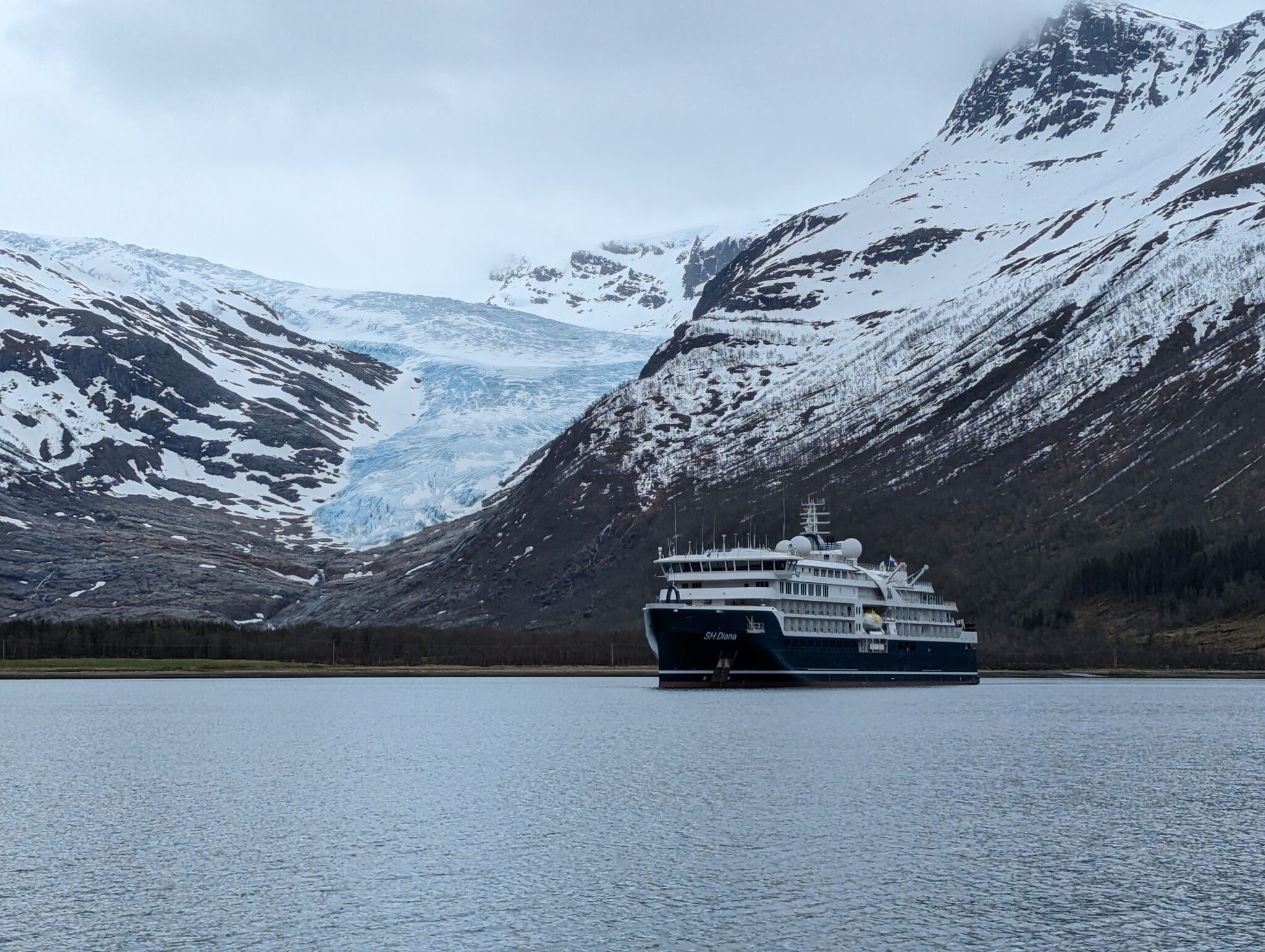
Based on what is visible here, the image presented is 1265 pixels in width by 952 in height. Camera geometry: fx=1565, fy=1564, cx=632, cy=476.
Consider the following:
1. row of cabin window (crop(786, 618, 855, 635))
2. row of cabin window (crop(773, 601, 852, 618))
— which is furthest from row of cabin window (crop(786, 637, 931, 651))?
row of cabin window (crop(773, 601, 852, 618))

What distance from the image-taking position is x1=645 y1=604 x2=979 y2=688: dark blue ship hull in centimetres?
14525

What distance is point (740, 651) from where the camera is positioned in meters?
148

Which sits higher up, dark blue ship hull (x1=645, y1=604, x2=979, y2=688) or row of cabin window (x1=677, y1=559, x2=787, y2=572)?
row of cabin window (x1=677, y1=559, x2=787, y2=572)

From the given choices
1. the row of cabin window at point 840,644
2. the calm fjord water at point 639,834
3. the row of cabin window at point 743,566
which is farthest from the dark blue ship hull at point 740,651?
the calm fjord water at point 639,834

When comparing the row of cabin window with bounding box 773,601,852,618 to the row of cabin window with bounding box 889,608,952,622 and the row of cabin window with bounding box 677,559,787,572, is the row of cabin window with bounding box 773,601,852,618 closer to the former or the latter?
the row of cabin window with bounding box 677,559,787,572

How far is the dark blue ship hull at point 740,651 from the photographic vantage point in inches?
5719

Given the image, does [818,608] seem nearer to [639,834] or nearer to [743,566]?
[743,566]

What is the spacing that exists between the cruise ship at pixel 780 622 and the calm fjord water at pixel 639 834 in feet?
95.6

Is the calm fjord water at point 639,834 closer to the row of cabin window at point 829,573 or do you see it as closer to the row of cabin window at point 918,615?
the row of cabin window at point 829,573

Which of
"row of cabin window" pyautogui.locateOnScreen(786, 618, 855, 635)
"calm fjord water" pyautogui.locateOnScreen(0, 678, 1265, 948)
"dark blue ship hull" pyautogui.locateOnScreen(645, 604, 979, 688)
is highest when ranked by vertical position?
"row of cabin window" pyautogui.locateOnScreen(786, 618, 855, 635)

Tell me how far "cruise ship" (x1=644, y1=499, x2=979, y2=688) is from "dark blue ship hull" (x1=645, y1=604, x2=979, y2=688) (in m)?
0.08

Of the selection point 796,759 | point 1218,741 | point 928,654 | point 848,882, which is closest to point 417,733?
point 796,759

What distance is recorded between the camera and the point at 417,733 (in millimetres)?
108188

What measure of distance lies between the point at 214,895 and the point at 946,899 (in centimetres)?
2358
